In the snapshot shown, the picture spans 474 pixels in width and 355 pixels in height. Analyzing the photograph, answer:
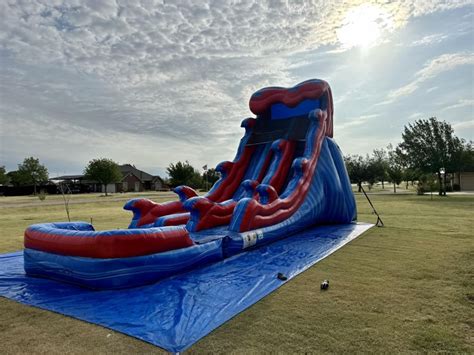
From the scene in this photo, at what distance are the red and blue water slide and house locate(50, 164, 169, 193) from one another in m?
39.9

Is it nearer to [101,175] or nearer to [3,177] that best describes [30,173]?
[3,177]

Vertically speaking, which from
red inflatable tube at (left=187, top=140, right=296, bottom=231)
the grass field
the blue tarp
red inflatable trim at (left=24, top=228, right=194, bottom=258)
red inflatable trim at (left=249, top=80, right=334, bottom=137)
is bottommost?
the grass field

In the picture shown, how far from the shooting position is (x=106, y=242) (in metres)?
4.15

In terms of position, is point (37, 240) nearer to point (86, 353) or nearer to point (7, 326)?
point (7, 326)

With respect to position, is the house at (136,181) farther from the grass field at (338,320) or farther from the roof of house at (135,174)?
the grass field at (338,320)

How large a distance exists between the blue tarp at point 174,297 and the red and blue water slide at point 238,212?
22 centimetres

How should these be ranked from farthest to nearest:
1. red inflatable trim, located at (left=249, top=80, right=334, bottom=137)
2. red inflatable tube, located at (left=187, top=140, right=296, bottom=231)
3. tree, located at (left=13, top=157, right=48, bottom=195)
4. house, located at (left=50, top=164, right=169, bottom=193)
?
house, located at (left=50, top=164, right=169, bottom=193), tree, located at (left=13, top=157, right=48, bottom=195), red inflatable trim, located at (left=249, top=80, right=334, bottom=137), red inflatable tube, located at (left=187, top=140, right=296, bottom=231)

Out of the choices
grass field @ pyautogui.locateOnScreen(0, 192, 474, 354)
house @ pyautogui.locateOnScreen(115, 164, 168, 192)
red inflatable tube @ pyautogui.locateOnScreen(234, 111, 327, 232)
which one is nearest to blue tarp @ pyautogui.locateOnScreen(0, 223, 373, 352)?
grass field @ pyautogui.locateOnScreen(0, 192, 474, 354)

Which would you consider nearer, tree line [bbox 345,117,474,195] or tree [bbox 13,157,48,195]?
tree line [bbox 345,117,474,195]

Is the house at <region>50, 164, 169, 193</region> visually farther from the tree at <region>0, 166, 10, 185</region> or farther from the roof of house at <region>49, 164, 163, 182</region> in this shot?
the tree at <region>0, 166, 10, 185</region>

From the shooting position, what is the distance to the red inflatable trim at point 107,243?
13.6 ft

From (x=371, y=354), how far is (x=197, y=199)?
4295mm

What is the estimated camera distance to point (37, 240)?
4.73 meters

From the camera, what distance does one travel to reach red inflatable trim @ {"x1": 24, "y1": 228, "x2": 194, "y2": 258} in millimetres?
4156
